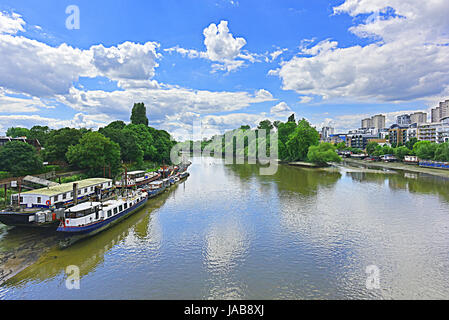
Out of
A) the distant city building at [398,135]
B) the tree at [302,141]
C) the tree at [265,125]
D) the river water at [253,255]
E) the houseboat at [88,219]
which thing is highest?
the tree at [265,125]

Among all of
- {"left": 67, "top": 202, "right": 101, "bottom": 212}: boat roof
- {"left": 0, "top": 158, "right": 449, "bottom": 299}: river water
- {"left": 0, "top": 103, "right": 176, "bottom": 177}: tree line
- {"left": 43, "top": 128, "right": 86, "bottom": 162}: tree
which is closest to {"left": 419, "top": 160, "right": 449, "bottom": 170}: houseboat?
{"left": 0, "top": 158, "right": 449, "bottom": 299}: river water

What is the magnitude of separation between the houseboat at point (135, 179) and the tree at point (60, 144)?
9.70 meters

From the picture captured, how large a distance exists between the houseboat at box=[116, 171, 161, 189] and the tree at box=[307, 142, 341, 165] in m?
48.8

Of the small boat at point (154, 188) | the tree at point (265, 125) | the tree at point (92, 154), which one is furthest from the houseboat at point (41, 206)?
the tree at point (265, 125)

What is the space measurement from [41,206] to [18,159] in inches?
538

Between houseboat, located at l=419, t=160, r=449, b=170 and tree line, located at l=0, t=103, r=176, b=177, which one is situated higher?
tree line, located at l=0, t=103, r=176, b=177

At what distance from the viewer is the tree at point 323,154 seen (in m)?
76.3

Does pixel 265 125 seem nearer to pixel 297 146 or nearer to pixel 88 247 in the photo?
pixel 297 146

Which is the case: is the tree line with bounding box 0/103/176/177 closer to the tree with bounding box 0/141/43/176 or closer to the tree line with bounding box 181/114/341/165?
the tree with bounding box 0/141/43/176

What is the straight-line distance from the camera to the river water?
1374 centimetres

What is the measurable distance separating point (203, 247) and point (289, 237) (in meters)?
7.00

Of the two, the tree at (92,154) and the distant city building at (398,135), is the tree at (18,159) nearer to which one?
the tree at (92,154)
